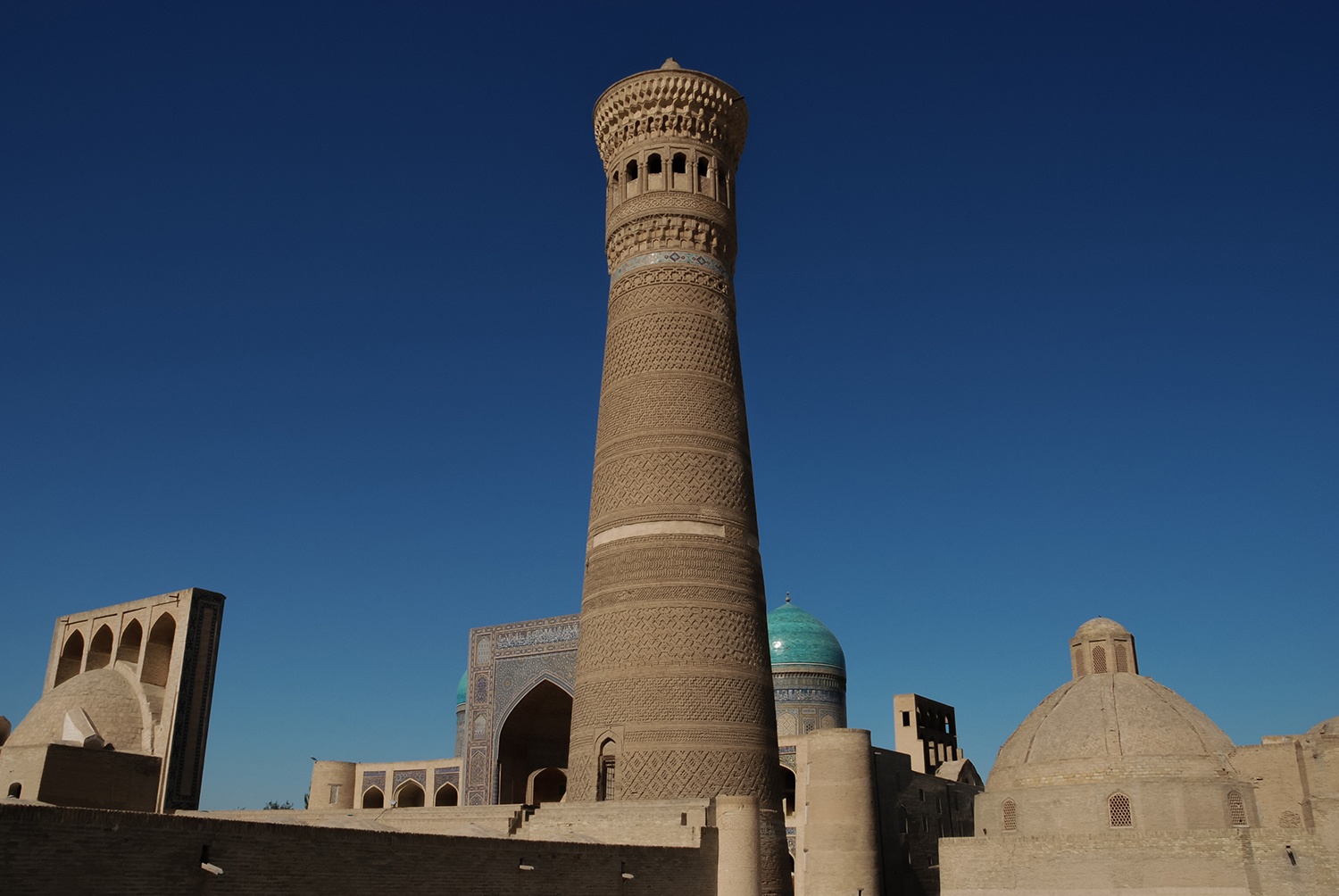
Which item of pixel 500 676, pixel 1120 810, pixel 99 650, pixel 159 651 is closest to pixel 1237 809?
pixel 1120 810

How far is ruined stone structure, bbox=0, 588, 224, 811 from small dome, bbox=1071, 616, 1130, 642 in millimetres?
14111

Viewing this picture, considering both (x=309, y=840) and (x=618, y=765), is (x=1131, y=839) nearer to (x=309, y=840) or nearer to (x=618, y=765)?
(x=618, y=765)

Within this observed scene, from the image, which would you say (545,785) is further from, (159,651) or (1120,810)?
(1120,810)

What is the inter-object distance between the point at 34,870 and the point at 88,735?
8.54 m

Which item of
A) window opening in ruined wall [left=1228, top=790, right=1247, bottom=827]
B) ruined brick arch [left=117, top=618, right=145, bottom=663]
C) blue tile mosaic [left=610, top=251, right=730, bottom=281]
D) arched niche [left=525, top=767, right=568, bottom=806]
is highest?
blue tile mosaic [left=610, top=251, right=730, bottom=281]

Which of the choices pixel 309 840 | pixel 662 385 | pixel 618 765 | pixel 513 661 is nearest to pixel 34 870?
pixel 309 840

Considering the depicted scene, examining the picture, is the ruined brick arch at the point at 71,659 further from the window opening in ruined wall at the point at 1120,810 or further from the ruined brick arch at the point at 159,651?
the window opening in ruined wall at the point at 1120,810

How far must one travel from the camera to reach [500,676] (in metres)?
18.0

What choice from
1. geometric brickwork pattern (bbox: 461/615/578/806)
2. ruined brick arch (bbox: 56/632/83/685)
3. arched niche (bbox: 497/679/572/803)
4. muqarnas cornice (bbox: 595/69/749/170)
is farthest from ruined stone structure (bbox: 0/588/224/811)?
muqarnas cornice (bbox: 595/69/749/170)

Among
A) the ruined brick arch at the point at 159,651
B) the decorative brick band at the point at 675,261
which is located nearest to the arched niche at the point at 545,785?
the ruined brick arch at the point at 159,651

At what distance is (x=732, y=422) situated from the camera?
12.7m

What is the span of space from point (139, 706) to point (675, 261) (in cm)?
845

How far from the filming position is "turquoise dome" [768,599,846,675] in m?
24.2

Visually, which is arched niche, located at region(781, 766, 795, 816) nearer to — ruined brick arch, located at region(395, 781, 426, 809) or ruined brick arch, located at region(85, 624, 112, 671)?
ruined brick arch, located at region(395, 781, 426, 809)
